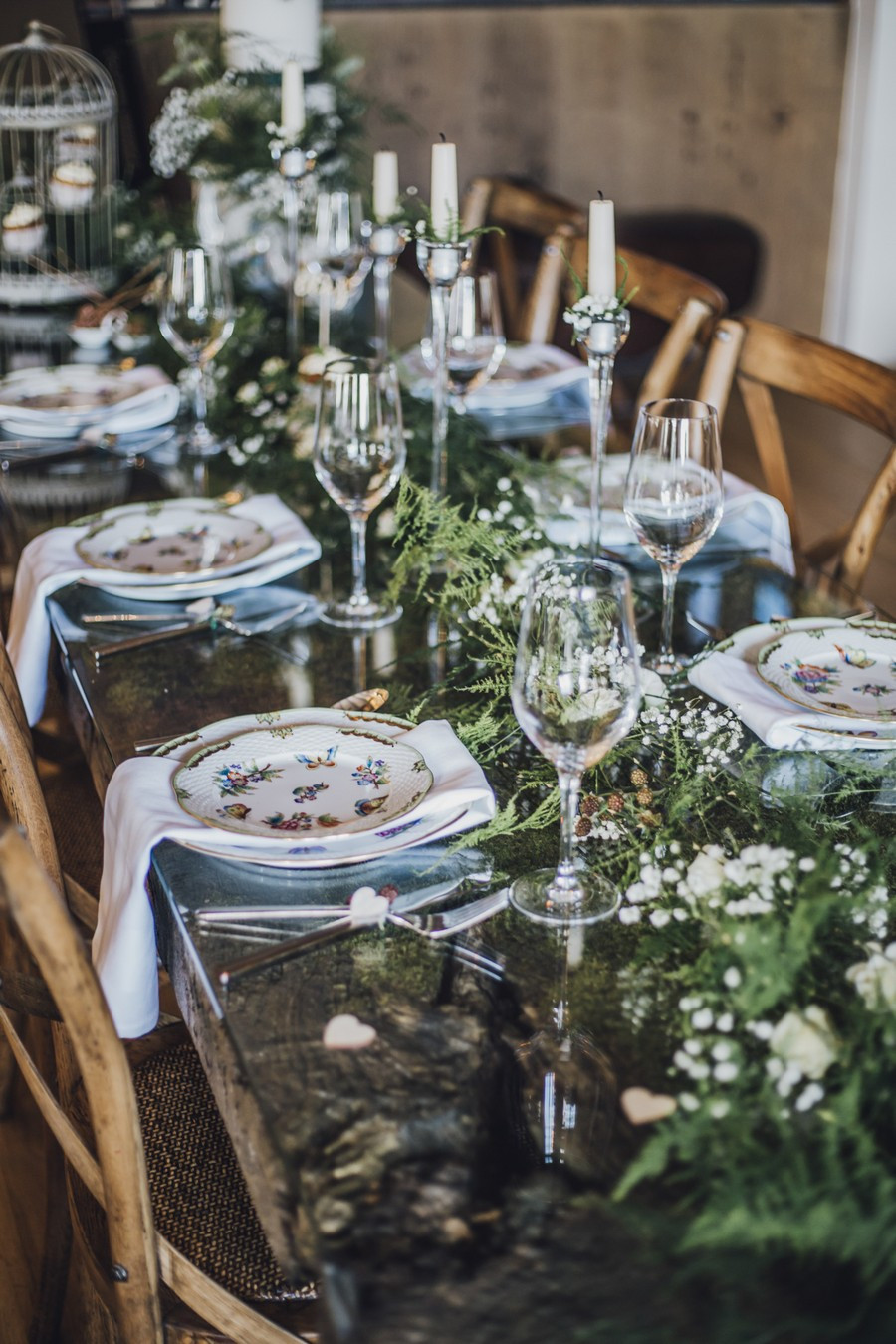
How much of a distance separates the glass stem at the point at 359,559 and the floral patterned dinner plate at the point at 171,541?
0.13 m

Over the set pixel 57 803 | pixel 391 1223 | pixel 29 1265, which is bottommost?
pixel 29 1265

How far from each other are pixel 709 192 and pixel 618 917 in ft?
17.6

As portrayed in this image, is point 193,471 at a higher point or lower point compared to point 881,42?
lower

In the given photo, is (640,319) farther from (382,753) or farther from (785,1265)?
(785,1265)

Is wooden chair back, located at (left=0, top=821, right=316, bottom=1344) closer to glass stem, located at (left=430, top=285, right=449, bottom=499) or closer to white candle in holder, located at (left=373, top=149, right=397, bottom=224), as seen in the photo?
glass stem, located at (left=430, top=285, right=449, bottom=499)

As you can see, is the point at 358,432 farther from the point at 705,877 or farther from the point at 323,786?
the point at 705,877

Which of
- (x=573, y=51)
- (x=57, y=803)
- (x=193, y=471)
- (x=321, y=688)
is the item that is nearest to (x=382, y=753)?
(x=321, y=688)

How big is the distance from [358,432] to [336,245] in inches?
40.1

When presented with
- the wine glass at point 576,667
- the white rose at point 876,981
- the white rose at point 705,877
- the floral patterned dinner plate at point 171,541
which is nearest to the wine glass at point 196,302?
the floral patterned dinner plate at point 171,541

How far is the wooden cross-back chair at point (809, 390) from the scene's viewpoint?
1772mm

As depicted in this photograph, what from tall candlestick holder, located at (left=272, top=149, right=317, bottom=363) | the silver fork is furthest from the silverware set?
tall candlestick holder, located at (left=272, top=149, right=317, bottom=363)

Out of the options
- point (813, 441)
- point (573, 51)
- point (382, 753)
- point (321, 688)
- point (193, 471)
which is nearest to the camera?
point (382, 753)

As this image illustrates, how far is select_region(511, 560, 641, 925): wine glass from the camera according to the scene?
86 cm

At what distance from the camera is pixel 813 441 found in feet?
16.2
